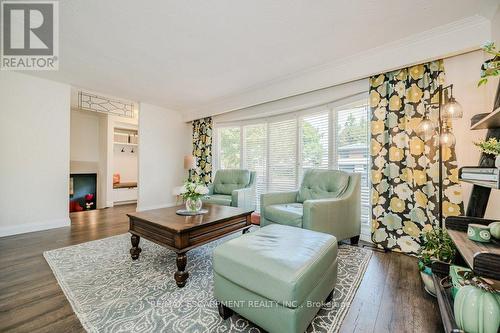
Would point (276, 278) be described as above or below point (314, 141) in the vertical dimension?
below

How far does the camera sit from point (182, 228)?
175 cm

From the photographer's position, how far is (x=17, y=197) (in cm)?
307

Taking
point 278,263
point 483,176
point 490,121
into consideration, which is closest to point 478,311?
point 483,176

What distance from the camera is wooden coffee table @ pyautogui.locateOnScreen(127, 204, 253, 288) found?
1.74 meters

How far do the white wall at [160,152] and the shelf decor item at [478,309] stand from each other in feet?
15.9

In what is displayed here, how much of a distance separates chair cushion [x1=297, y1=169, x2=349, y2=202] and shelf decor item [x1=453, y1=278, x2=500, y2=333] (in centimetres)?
158

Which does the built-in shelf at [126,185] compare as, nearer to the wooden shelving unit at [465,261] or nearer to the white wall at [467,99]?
the wooden shelving unit at [465,261]

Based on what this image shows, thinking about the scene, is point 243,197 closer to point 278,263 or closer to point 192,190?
point 192,190

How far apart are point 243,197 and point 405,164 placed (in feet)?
7.38

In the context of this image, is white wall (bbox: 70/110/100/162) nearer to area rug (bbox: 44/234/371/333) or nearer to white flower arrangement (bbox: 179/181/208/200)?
area rug (bbox: 44/234/371/333)

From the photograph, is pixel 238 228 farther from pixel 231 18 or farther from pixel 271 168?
pixel 231 18

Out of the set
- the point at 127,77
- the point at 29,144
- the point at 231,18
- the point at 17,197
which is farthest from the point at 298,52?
the point at 17,197

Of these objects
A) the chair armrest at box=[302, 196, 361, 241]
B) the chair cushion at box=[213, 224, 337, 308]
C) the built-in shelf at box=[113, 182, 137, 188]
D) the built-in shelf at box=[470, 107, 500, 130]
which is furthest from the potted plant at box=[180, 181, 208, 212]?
the built-in shelf at box=[113, 182, 137, 188]

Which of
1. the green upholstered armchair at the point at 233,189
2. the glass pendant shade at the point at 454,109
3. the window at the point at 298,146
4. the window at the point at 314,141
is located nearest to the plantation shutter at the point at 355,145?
the window at the point at 298,146
